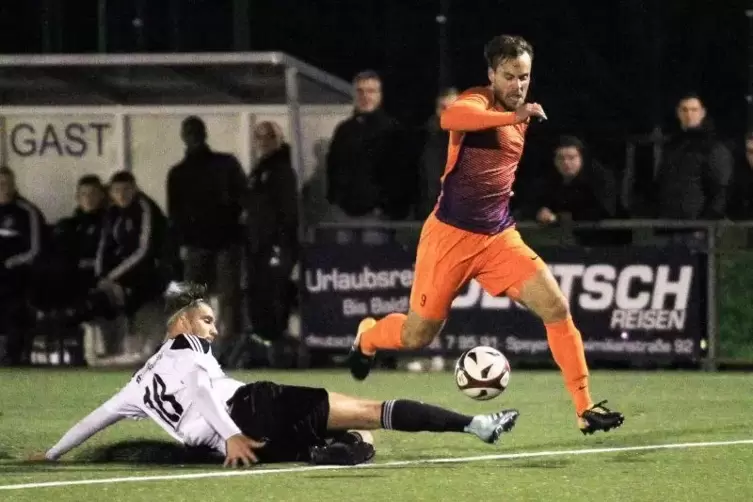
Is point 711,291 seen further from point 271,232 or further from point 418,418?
point 418,418

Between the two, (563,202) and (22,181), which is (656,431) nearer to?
(563,202)

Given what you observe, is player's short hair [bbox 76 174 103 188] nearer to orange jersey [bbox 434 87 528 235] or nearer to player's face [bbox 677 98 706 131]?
player's face [bbox 677 98 706 131]

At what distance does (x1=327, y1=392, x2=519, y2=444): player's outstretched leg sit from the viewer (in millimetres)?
8500

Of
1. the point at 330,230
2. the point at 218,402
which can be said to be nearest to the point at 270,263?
the point at 330,230

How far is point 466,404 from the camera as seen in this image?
11.9 m

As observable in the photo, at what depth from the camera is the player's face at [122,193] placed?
49.6 ft

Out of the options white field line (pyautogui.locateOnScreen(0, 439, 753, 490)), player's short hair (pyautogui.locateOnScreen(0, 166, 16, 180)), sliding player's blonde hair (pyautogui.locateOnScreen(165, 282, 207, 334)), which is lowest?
white field line (pyautogui.locateOnScreen(0, 439, 753, 490))

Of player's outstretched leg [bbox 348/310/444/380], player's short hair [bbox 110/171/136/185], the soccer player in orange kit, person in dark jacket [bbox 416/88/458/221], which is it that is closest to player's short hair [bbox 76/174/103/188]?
player's short hair [bbox 110/171/136/185]

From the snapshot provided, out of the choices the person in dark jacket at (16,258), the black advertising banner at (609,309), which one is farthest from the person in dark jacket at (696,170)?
the person in dark jacket at (16,258)

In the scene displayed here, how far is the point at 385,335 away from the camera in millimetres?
10203

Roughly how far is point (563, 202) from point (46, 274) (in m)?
4.58

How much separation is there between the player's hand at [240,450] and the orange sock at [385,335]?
1.91m

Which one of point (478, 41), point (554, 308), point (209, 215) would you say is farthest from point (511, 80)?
point (478, 41)

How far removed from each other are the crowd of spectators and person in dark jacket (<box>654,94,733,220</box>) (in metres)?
0.01
